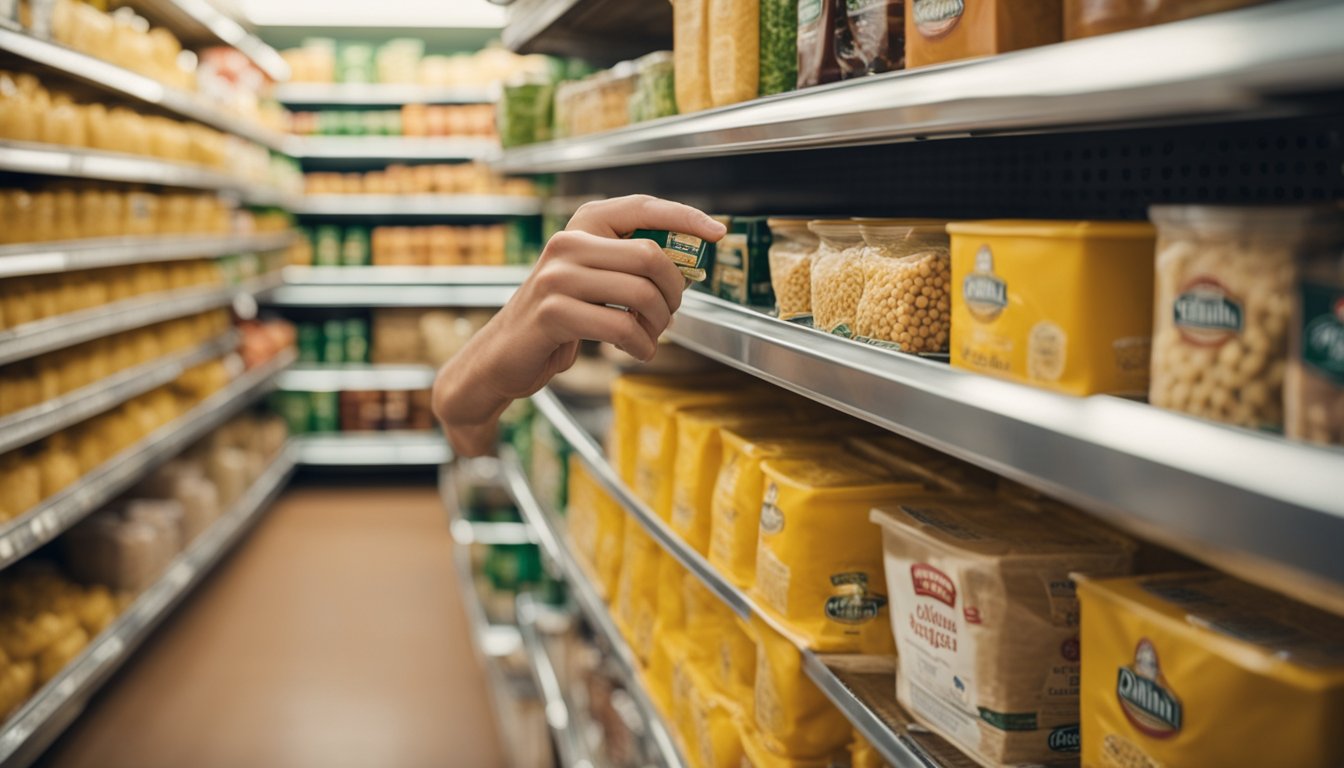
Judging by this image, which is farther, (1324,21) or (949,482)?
(949,482)

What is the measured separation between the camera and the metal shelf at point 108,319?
3041mm

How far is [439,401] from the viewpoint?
161 centimetres

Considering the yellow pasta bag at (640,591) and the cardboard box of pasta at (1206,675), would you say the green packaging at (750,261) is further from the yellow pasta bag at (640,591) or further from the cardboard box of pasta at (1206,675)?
the cardboard box of pasta at (1206,675)

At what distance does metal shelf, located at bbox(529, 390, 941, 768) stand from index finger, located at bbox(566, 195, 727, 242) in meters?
0.53

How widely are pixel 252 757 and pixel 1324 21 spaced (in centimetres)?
369

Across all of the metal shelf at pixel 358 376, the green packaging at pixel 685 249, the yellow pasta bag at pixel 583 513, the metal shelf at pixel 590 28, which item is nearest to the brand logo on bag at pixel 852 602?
the green packaging at pixel 685 249

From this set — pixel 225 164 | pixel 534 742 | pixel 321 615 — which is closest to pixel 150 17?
pixel 225 164

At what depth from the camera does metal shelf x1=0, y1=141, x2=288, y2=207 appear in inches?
119

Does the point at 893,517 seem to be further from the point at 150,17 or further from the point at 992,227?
the point at 150,17

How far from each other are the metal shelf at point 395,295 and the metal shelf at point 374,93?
3.98ft

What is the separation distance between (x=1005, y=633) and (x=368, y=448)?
6399 mm

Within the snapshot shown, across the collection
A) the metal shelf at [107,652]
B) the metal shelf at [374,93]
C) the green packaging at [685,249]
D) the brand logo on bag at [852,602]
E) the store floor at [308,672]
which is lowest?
the store floor at [308,672]

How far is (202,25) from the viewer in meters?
5.26

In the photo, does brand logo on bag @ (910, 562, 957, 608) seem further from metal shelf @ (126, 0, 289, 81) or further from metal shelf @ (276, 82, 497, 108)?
metal shelf @ (276, 82, 497, 108)
